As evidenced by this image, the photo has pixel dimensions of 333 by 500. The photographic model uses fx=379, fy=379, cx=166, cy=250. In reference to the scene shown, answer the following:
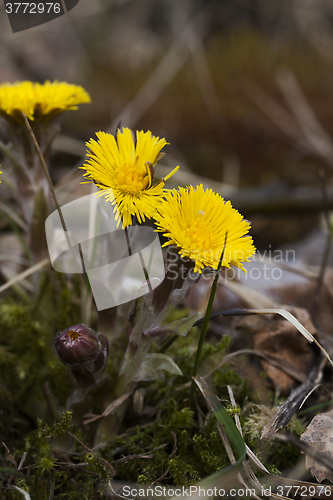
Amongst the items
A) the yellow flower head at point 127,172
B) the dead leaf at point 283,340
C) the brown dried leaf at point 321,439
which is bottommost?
the brown dried leaf at point 321,439

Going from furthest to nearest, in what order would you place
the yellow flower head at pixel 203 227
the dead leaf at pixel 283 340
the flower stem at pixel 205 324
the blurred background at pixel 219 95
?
the blurred background at pixel 219 95 < the dead leaf at pixel 283 340 < the flower stem at pixel 205 324 < the yellow flower head at pixel 203 227

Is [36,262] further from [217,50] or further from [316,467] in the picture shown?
[217,50]

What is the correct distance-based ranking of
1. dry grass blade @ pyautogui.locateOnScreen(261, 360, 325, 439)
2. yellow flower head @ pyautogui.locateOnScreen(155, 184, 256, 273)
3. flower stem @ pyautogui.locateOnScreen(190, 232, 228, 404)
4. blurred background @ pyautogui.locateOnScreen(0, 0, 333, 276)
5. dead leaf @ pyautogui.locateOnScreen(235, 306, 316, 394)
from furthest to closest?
1. blurred background @ pyautogui.locateOnScreen(0, 0, 333, 276)
2. dead leaf @ pyautogui.locateOnScreen(235, 306, 316, 394)
3. dry grass blade @ pyautogui.locateOnScreen(261, 360, 325, 439)
4. flower stem @ pyautogui.locateOnScreen(190, 232, 228, 404)
5. yellow flower head @ pyautogui.locateOnScreen(155, 184, 256, 273)

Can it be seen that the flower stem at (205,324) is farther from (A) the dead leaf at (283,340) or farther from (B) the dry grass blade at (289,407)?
(A) the dead leaf at (283,340)

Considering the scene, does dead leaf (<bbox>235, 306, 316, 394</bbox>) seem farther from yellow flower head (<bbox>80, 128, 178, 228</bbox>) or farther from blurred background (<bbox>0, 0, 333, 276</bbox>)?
blurred background (<bbox>0, 0, 333, 276</bbox>)

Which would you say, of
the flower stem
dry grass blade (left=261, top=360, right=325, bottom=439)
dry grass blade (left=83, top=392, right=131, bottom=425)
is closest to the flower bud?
dry grass blade (left=83, top=392, right=131, bottom=425)

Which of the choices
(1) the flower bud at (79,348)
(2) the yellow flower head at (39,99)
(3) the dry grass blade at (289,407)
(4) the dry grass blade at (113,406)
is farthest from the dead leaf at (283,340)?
(2) the yellow flower head at (39,99)
